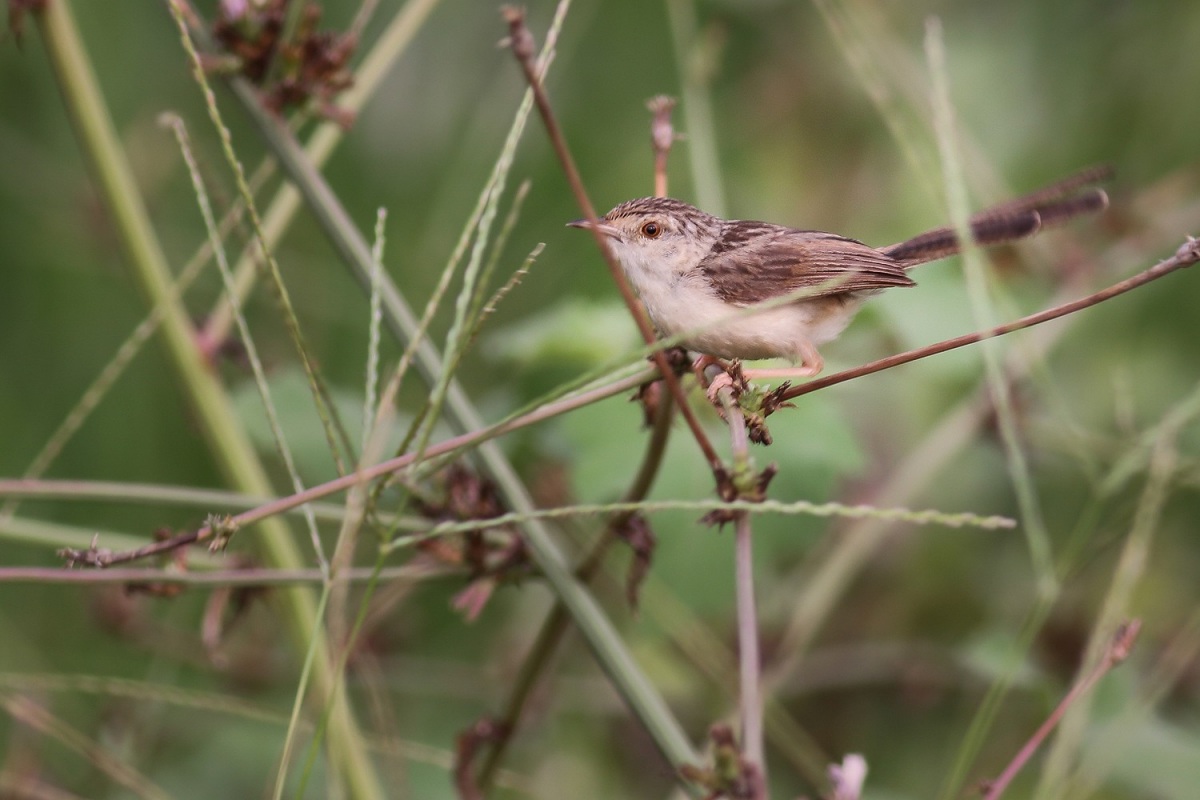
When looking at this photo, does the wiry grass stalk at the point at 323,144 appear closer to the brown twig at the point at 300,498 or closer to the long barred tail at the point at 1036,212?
the brown twig at the point at 300,498

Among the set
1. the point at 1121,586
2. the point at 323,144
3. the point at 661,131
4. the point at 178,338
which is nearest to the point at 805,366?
the point at 661,131

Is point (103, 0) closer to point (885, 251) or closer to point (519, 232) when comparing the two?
point (519, 232)

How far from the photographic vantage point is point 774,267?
6.47 ft

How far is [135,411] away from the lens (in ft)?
12.7

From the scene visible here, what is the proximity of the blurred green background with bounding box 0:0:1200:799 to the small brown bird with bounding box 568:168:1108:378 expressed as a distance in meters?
0.33

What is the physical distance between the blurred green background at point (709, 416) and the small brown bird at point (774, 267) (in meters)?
0.33

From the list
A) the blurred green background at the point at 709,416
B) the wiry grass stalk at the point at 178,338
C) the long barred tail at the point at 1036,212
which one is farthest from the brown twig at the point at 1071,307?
the wiry grass stalk at the point at 178,338

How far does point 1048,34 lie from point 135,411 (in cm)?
353

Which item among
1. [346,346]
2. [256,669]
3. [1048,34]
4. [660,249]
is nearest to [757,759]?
[660,249]

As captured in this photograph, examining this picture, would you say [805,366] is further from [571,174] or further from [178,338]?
[178,338]

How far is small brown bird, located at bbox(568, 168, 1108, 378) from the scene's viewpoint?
1716mm

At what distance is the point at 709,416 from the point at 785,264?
55 cm

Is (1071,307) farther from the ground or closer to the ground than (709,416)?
closer to the ground

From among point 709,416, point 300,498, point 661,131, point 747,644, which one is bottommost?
point 747,644
